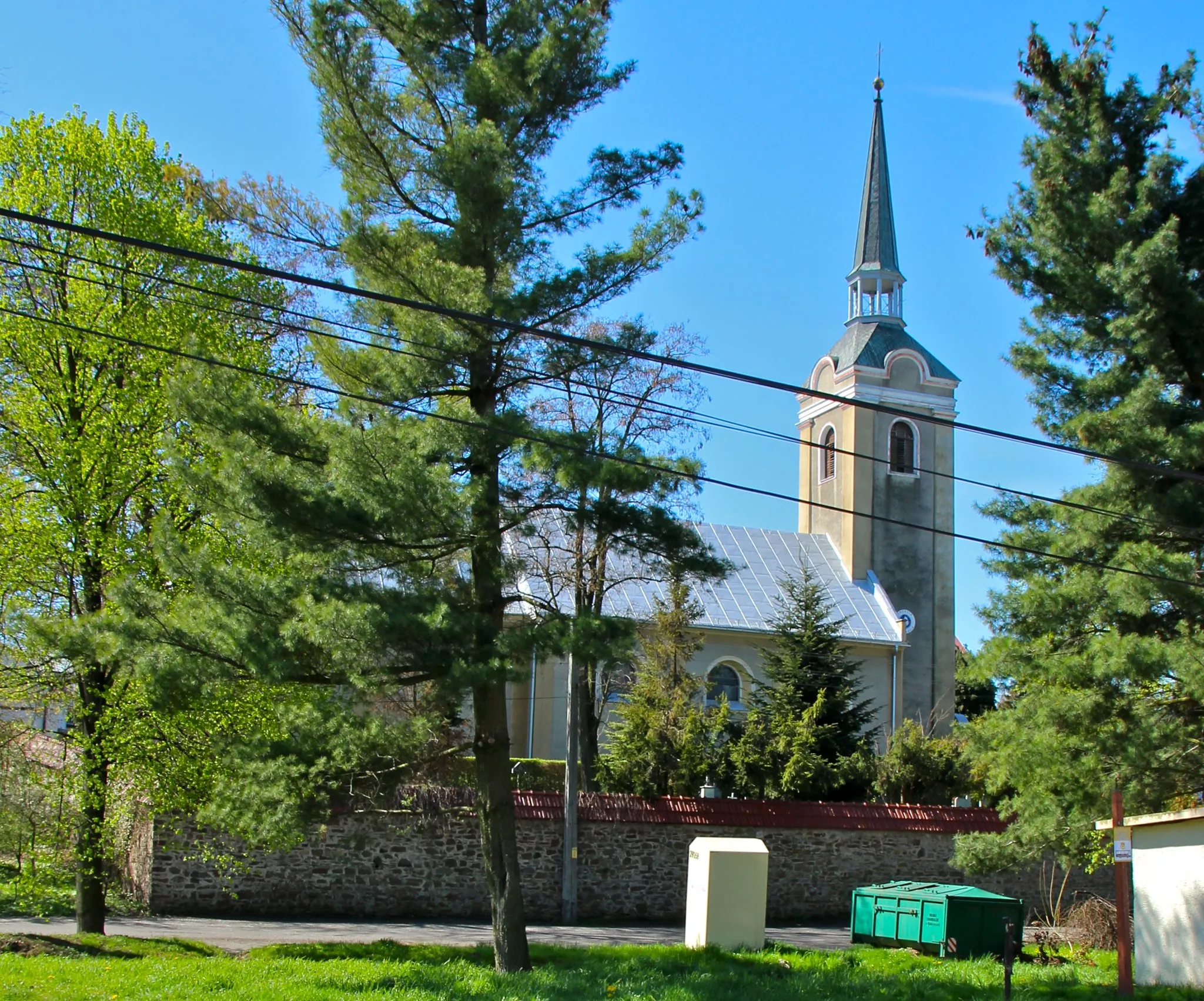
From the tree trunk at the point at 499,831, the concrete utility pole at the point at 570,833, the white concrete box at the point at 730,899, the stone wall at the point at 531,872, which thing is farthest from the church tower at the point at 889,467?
the tree trunk at the point at 499,831

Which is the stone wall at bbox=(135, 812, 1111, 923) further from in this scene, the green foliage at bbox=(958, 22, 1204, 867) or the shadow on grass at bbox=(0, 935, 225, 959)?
the green foliage at bbox=(958, 22, 1204, 867)

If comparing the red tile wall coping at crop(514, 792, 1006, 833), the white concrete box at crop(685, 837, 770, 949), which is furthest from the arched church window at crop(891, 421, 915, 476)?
the white concrete box at crop(685, 837, 770, 949)

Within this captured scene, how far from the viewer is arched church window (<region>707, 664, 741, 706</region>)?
38.2m

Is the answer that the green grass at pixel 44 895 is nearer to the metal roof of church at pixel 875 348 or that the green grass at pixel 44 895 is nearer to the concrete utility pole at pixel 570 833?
the concrete utility pole at pixel 570 833

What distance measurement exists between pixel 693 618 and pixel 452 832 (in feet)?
28.3

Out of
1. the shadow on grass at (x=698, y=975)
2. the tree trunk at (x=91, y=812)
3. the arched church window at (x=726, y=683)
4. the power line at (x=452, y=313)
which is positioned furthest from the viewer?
the arched church window at (x=726, y=683)

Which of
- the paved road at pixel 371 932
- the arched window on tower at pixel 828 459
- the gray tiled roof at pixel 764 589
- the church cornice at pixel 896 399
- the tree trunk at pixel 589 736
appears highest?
the church cornice at pixel 896 399

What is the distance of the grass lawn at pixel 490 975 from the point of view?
1138 centimetres

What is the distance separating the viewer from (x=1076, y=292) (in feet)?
53.9

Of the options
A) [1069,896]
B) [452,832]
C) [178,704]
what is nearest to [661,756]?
[452,832]

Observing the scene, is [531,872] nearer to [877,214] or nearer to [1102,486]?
[1102,486]

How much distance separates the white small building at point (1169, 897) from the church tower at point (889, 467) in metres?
26.7

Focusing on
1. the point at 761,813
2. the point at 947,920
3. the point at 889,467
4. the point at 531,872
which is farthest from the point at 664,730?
the point at 889,467

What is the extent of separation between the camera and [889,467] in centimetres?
4481
